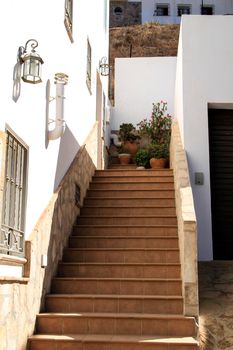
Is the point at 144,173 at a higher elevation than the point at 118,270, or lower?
higher

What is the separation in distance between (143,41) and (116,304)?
59.0 feet

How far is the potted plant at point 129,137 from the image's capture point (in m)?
14.4

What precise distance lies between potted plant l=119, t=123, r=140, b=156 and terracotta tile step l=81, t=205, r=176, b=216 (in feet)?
18.2

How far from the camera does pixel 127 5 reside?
31.8 metres

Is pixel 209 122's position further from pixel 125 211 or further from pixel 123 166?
pixel 123 166

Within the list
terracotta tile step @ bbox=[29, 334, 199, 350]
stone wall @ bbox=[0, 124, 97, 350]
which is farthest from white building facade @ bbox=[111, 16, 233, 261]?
terracotta tile step @ bbox=[29, 334, 199, 350]

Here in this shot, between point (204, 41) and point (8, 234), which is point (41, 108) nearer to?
point (8, 234)

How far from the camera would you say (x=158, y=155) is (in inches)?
488

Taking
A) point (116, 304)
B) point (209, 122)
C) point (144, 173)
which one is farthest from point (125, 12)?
point (116, 304)

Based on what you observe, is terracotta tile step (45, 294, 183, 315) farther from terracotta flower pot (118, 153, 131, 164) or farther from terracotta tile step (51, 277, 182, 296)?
terracotta flower pot (118, 153, 131, 164)

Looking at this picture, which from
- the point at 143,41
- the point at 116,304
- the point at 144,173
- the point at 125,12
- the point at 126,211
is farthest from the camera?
the point at 125,12

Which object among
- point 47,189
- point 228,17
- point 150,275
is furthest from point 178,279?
point 228,17

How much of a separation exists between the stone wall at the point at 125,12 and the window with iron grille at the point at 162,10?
1209 millimetres

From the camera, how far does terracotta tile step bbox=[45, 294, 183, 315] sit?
602 cm
